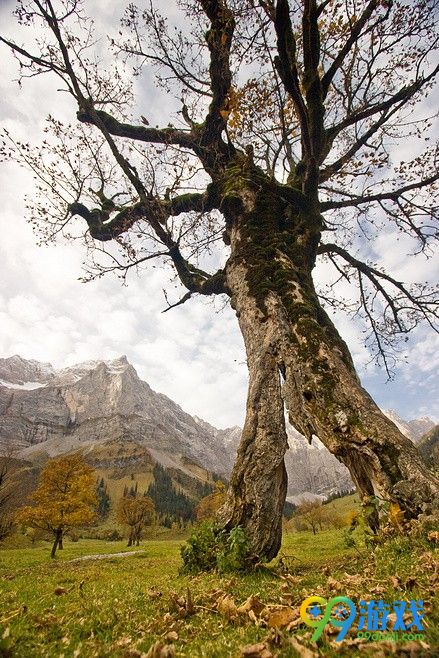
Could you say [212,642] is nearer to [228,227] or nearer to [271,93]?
[228,227]

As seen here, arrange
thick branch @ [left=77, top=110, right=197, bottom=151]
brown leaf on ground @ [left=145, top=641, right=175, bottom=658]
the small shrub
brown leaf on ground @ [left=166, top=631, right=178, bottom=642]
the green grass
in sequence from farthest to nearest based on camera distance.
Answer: thick branch @ [left=77, top=110, right=197, bottom=151], the small shrub, brown leaf on ground @ [left=166, top=631, right=178, bottom=642], the green grass, brown leaf on ground @ [left=145, top=641, right=175, bottom=658]

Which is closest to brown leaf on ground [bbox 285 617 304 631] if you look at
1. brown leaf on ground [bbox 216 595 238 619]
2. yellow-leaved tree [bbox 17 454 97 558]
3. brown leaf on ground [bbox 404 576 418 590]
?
brown leaf on ground [bbox 216 595 238 619]

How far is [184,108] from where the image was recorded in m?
13.7

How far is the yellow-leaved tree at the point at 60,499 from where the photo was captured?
36000 mm

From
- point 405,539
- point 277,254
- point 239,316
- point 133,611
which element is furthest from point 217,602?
point 277,254

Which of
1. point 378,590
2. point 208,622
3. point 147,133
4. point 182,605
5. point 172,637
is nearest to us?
point 172,637

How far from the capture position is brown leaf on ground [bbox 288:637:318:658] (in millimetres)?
2072

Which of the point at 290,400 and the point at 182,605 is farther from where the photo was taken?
the point at 290,400

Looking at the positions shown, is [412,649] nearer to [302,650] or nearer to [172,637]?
[302,650]

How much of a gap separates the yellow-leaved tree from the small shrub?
35748 millimetres

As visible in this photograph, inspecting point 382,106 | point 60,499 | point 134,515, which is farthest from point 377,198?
point 134,515

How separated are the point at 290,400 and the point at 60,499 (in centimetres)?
3815

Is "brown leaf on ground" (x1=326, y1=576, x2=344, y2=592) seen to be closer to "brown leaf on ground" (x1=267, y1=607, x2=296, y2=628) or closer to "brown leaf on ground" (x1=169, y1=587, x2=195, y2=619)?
"brown leaf on ground" (x1=267, y1=607, x2=296, y2=628)

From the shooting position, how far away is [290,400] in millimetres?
7844
